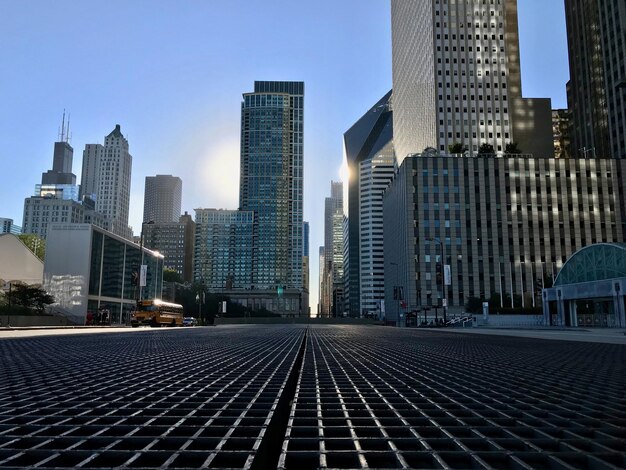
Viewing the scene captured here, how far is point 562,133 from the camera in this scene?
158625mm

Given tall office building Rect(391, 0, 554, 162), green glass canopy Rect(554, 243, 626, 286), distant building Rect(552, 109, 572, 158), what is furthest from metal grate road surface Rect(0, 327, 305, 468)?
distant building Rect(552, 109, 572, 158)

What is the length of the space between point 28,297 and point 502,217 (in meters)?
86.5

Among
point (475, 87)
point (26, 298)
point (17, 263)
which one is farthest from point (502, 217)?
point (17, 263)

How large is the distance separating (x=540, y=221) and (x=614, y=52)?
175 ft

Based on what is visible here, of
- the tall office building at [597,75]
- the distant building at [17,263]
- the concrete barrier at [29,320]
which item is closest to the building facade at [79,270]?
the distant building at [17,263]

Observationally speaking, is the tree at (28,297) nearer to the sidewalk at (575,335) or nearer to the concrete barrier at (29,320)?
the concrete barrier at (29,320)

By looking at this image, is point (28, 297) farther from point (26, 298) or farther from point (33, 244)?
point (33, 244)

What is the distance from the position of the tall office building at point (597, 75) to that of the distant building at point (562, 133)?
34.2ft

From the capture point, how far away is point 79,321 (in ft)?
216

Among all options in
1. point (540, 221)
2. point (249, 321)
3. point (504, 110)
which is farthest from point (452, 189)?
point (249, 321)

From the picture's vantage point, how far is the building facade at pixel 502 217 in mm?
96688

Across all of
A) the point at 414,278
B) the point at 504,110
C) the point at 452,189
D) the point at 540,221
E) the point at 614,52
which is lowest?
the point at 414,278

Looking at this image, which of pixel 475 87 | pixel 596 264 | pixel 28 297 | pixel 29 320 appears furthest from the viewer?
pixel 475 87

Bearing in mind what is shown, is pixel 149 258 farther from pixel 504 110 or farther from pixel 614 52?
pixel 614 52
